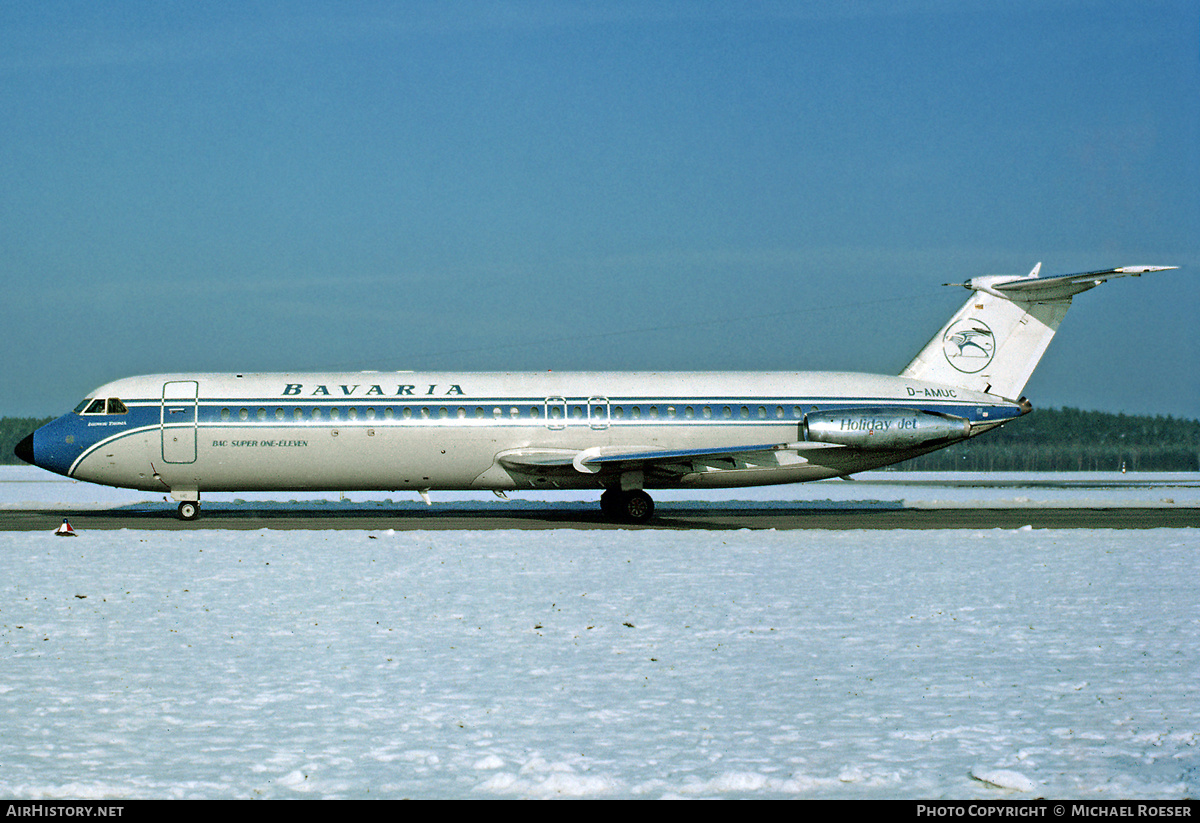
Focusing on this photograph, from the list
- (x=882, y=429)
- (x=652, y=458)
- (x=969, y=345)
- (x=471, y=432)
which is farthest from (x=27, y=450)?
(x=969, y=345)

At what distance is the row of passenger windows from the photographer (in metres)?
24.8

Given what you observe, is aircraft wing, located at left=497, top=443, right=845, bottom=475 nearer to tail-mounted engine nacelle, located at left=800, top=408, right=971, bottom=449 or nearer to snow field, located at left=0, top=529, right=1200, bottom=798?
tail-mounted engine nacelle, located at left=800, top=408, right=971, bottom=449

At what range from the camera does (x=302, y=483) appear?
2514cm

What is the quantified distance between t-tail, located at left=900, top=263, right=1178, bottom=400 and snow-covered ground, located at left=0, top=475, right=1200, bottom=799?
1134cm

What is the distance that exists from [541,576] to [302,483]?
12.6 metres

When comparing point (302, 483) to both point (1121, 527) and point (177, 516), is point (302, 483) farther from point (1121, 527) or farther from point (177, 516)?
point (1121, 527)

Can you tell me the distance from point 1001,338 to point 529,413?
39.1 ft

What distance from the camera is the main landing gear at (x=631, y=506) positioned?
2452cm

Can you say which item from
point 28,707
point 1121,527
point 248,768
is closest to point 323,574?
point 28,707

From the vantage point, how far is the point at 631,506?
24.5 m

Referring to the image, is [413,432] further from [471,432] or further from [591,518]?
[591,518]

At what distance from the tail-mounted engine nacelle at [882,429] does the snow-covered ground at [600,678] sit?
28.7ft
